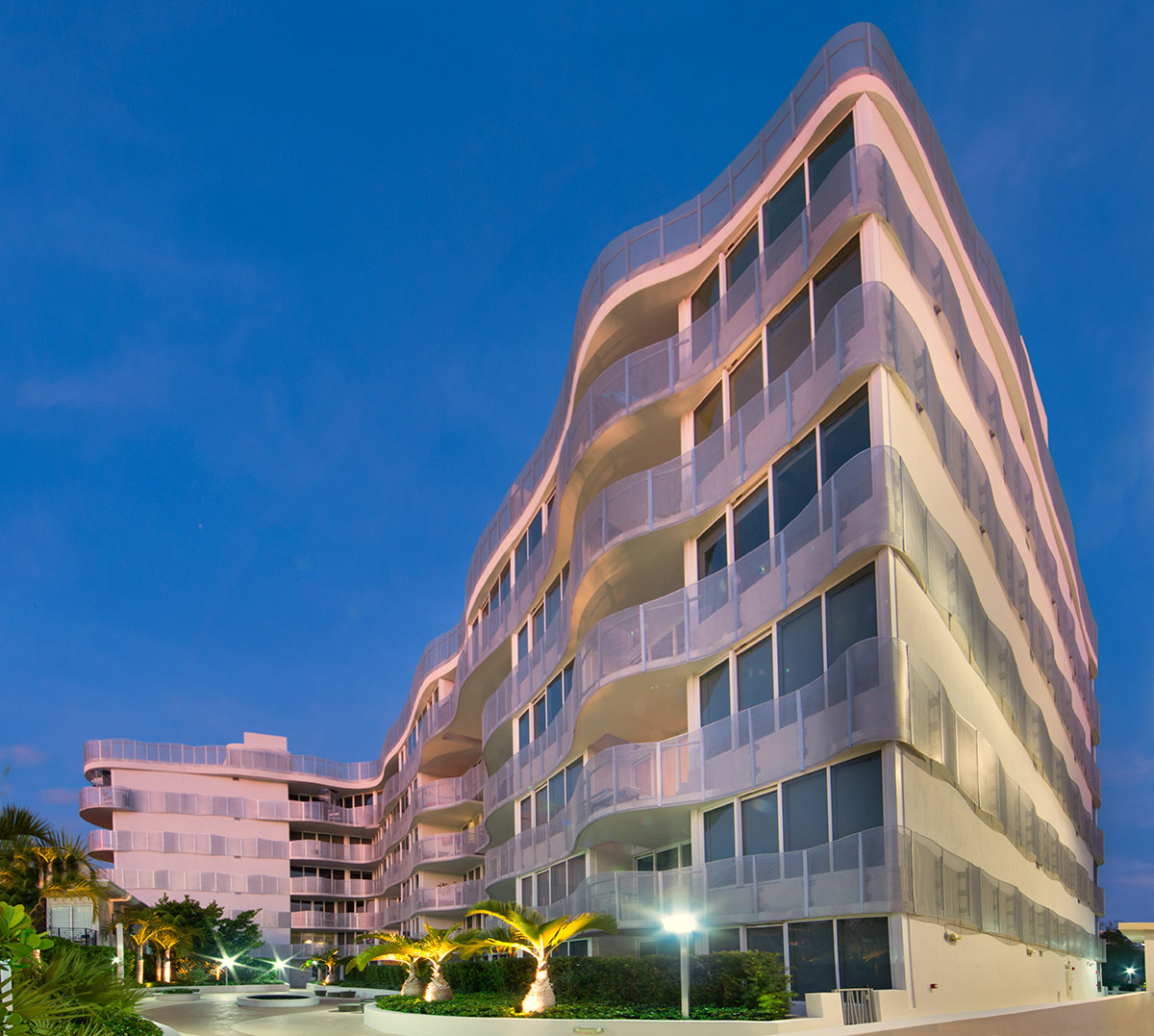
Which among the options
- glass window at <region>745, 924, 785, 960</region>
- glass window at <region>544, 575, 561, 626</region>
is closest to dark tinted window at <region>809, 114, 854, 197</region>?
glass window at <region>745, 924, 785, 960</region>

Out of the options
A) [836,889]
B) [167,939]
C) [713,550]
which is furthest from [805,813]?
[167,939]

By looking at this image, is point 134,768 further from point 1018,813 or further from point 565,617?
point 1018,813

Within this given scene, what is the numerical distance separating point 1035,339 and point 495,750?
17295 centimetres

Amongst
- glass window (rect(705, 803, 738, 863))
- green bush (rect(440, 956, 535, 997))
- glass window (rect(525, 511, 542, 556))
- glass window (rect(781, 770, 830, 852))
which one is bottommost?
green bush (rect(440, 956, 535, 997))

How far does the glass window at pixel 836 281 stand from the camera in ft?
65.0

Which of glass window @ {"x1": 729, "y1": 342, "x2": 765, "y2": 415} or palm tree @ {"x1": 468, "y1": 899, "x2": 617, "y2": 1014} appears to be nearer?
palm tree @ {"x1": 468, "y1": 899, "x2": 617, "y2": 1014}

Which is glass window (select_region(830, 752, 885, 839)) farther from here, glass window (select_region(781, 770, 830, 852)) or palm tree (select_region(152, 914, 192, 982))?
palm tree (select_region(152, 914, 192, 982))

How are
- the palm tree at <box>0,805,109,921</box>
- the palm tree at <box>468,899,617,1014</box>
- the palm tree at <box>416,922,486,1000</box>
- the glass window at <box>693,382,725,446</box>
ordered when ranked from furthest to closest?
the palm tree at <box>0,805,109,921</box>, the palm tree at <box>416,922,486,1000</box>, the glass window at <box>693,382,725,446</box>, the palm tree at <box>468,899,617,1014</box>

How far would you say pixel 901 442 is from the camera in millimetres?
18750

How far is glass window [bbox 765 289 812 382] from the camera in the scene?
2105 cm

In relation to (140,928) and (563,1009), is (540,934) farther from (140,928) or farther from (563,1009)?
(140,928)

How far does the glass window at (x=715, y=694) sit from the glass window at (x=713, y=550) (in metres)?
1.95

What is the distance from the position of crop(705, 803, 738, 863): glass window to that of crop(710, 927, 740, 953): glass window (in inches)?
48.6

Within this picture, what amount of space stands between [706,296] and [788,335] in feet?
15.1
